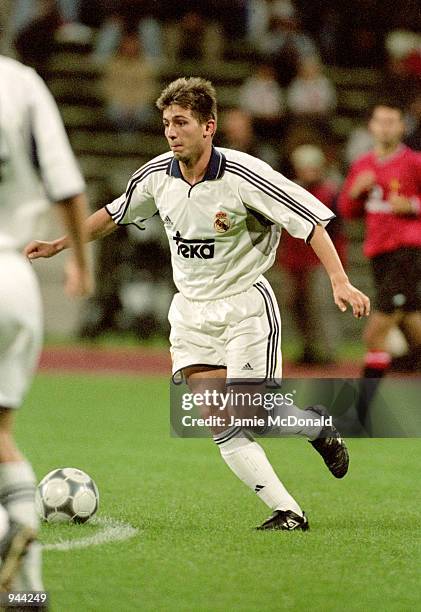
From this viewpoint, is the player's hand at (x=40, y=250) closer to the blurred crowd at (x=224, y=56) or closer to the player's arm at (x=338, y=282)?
the player's arm at (x=338, y=282)

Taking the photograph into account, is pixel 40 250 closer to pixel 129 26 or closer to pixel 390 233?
pixel 390 233

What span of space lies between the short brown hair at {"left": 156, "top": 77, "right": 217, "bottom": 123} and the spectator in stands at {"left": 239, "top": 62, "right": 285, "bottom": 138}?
11.2 meters

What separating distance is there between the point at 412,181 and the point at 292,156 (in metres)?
4.52

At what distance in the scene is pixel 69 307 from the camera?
1684 centimetres

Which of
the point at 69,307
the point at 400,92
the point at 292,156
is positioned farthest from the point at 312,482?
the point at 69,307

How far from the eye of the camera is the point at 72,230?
3.89 m

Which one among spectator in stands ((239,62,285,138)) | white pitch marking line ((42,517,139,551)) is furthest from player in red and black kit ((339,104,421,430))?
spectator in stands ((239,62,285,138))

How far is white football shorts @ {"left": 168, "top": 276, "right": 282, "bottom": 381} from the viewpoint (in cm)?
588

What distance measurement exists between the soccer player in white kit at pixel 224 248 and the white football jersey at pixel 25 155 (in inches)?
70.5

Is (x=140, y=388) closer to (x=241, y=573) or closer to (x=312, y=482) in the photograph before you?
(x=312, y=482)

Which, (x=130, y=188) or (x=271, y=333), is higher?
(x=130, y=188)

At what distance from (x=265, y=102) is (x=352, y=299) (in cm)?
1222

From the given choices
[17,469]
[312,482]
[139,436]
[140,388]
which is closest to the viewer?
[17,469]

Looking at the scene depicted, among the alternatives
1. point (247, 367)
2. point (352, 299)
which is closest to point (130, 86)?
point (247, 367)
